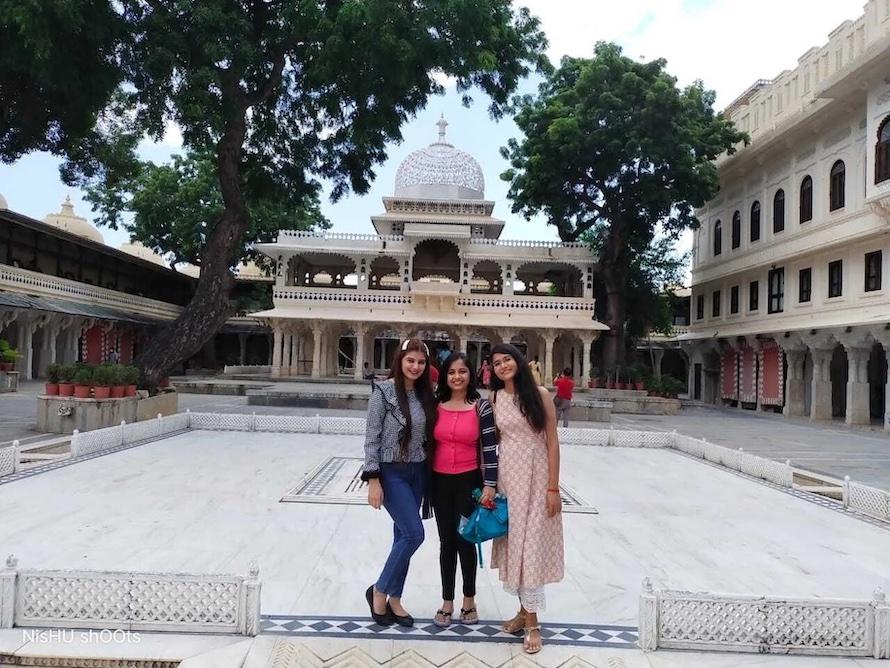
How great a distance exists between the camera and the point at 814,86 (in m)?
21.0

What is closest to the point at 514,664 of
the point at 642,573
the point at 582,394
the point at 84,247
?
the point at 642,573

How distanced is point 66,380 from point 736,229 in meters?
24.7

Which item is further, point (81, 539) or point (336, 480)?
point (336, 480)

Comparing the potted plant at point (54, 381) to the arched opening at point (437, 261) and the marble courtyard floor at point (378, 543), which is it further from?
the arched opening at point (437, 261)

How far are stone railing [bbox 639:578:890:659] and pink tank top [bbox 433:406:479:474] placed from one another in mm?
1240

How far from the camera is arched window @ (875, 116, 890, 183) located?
660 inches

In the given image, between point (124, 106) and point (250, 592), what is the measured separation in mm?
15774

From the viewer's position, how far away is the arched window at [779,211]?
906 inches

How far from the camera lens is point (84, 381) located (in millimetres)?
11852

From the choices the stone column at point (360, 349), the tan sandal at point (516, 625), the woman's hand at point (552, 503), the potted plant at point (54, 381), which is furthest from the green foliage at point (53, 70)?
the stone column at point (360, 349)

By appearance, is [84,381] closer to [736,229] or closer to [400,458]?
[400,458]

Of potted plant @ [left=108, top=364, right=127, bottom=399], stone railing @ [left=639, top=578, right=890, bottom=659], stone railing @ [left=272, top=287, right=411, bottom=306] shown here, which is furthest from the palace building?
potted plant @ [left=108, top=364, right=127, bottom=399]

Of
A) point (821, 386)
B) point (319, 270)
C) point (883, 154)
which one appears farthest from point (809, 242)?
point (319, 270)

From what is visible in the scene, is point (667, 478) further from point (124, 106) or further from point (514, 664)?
point (124, 106)
